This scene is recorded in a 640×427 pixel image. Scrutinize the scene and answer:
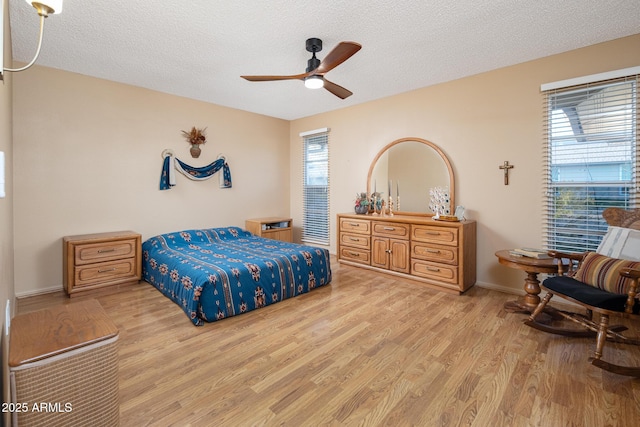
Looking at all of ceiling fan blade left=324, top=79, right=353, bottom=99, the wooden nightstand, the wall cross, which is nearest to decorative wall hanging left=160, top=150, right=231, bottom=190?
the wooden nightstand

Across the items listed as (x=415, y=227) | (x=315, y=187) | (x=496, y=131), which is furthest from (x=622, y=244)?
(x=315, y=187)

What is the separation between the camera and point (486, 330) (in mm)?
2598

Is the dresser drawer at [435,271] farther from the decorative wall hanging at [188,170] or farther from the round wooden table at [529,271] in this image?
the decorative wall hanging at [188,170]

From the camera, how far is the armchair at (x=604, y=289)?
6.59 feet

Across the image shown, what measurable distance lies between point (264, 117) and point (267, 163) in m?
0.84

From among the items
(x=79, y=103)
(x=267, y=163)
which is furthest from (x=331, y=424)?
(x=267, y=163)

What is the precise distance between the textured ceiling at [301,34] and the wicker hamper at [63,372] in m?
2.30

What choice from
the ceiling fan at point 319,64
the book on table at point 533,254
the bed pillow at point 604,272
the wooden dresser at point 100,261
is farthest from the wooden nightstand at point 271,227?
the bed pillow at point 604,272

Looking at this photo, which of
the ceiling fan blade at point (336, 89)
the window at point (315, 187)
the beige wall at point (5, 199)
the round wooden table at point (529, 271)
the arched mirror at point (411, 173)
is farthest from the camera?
the window at point (315, 187)

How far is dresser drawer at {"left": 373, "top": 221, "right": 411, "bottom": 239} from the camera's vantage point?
155 inches

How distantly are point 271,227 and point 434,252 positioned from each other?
2.88 m

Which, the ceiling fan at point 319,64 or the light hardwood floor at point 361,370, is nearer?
the light hardwood floor at point 361,370

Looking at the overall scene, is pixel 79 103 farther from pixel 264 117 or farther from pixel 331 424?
pixel 331 424

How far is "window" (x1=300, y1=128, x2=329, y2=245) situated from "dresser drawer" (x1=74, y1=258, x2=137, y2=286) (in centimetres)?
302
